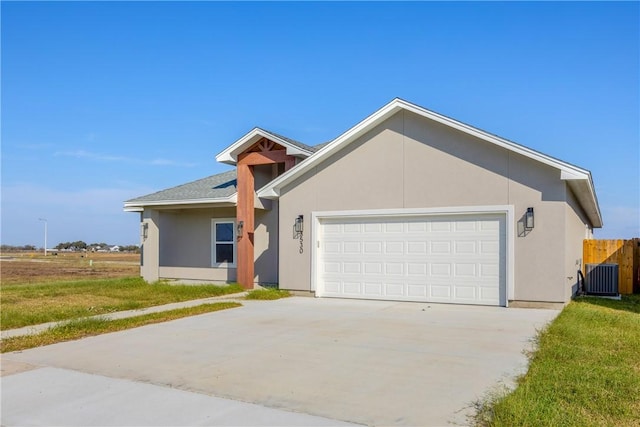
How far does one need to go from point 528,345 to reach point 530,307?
444 cm

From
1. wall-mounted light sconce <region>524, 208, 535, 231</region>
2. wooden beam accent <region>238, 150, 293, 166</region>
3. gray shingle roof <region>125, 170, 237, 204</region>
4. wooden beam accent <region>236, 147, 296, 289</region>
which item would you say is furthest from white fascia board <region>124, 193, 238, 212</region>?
wall-mounted light sconce <region>524, 208, 535, 231</region>

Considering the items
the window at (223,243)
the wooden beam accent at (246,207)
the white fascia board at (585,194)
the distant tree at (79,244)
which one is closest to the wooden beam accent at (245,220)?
the wooden beam accent at (246,207)

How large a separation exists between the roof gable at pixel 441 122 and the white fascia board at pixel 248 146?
1.21 m

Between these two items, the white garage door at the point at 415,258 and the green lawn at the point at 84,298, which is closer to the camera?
the green lawn at the point at 84,298

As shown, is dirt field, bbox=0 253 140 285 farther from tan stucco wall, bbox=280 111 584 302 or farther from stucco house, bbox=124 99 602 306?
tan stucco wall, bbox=280 111 584 302

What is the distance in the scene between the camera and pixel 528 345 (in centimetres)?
745

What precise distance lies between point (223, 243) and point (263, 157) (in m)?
4.04

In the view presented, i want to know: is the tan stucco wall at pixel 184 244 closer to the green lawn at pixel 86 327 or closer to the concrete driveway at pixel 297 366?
the green lawn at pixel 86 327

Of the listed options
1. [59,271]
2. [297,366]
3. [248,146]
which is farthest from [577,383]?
[59,271]

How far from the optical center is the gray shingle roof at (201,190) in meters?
17.5

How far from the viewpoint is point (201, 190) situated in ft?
61.3

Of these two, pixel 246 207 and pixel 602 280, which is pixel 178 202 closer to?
pixel 246 207

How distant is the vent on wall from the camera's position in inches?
573

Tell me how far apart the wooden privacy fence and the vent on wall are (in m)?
1.97
